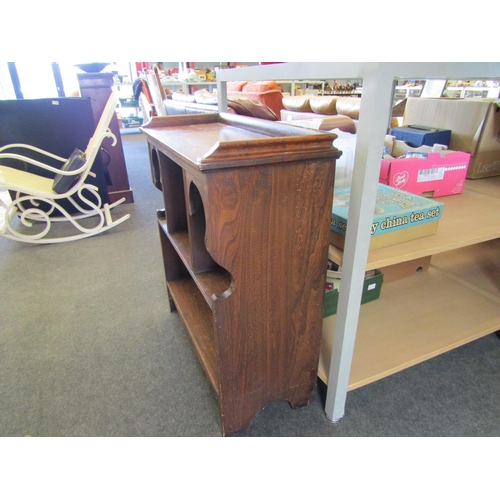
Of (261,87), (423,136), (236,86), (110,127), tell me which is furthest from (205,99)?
(236,86)

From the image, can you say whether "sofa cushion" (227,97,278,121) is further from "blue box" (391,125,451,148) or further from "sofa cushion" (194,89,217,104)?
"blue box" (391,125,451,148)

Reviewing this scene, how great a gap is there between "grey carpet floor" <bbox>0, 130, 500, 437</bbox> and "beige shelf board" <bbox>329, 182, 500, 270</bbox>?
530 mm

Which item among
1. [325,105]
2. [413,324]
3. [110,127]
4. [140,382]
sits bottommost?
[140,382]

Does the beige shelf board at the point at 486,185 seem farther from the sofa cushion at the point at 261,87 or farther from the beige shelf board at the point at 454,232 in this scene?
the sofa cushion at the point at 261,87

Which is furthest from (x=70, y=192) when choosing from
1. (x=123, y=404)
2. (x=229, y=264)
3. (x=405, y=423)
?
(x=405, y=423)

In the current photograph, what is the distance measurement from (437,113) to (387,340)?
1.09 metres

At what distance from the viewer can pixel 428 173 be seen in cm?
119

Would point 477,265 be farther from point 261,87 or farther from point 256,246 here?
point 261,87

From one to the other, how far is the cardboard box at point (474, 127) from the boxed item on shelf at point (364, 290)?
630mm

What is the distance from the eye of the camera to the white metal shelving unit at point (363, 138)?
0.68 meters

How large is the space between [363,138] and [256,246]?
33cm

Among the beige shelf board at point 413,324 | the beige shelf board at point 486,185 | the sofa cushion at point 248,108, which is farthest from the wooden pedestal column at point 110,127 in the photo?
the beige shelf board at point 486,185

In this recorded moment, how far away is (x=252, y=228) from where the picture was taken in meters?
0.79

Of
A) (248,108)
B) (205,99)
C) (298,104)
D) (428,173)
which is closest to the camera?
(428,173)
